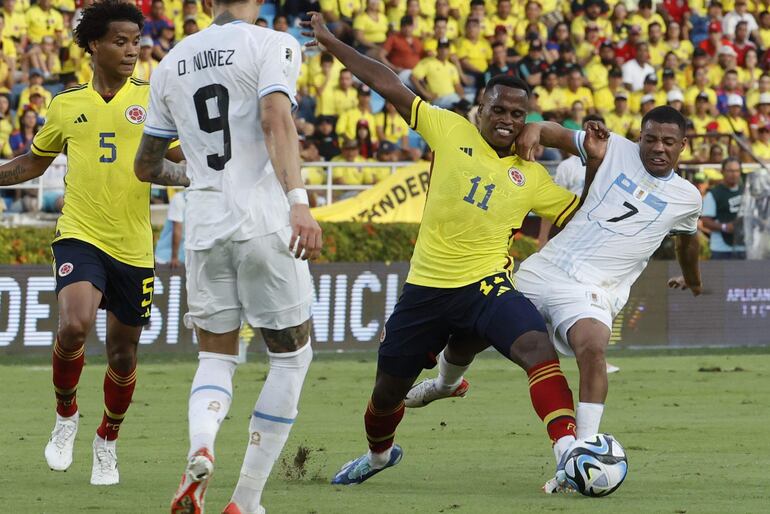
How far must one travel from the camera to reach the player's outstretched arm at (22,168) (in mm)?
8625

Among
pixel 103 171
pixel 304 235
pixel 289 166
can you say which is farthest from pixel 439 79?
pixel 304 235

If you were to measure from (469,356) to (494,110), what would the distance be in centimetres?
151

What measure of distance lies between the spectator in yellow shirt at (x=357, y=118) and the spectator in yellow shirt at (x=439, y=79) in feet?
3.34

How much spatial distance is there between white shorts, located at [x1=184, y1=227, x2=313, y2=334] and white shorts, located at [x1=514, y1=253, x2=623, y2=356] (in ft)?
7.43

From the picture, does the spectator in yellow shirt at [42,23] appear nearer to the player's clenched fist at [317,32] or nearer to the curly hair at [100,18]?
the curly hair at [100,18]

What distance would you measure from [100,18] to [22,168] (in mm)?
1024

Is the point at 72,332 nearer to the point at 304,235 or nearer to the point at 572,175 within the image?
the point at 304,235

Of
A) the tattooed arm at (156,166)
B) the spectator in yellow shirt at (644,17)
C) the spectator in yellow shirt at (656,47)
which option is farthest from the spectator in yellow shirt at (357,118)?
the tattooed arm at (156,166)

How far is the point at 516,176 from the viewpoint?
790cm

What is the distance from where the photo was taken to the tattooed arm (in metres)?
6.52

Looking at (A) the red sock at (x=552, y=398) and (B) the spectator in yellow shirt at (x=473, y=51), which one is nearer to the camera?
(A) the red sock at (x=552, y=398)

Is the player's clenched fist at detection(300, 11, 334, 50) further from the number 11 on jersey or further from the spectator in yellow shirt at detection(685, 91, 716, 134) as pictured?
the spectator in yellow shirt at detection(685, 91, 716, 134)

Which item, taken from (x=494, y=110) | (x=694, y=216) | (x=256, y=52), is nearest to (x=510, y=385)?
(x=694, y=216)

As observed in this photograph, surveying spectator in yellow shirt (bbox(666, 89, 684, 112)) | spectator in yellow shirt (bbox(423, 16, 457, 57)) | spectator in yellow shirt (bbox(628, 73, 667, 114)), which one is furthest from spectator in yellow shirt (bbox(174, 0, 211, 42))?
spectator in yellow shirt (bbox(666, 89, 684, 112))
